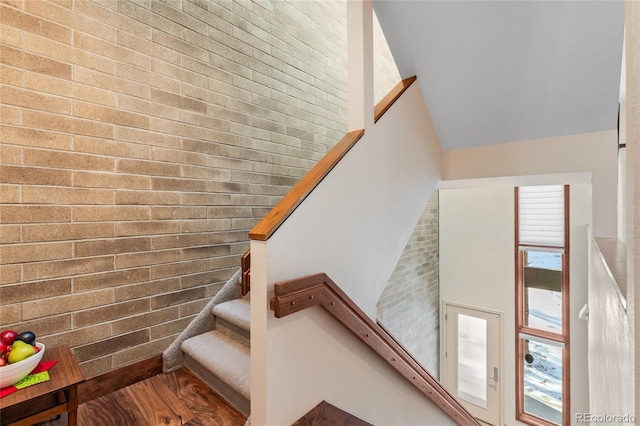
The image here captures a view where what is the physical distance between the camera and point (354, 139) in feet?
5.38

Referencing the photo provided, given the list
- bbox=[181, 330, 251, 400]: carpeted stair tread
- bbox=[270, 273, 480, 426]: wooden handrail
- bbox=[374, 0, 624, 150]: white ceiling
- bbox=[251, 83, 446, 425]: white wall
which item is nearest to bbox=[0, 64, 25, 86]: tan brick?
bbox=[251, 83, 446, 425]: white wall

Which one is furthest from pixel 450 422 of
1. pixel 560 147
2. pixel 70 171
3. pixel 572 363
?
pixel 572 363

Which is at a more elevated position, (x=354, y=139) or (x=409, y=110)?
(x=409, y=110)

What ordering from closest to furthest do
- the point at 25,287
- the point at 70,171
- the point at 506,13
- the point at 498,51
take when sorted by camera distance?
the point at 25,287 → the point at 70,171 → the point at 506,13 → the point at 498,51

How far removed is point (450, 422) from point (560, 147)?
214 centimetres

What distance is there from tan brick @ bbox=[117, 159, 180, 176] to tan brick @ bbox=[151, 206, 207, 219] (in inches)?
8.5

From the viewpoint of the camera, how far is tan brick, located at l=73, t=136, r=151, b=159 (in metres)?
1.58

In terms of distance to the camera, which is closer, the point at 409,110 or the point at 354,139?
the point at 354,139

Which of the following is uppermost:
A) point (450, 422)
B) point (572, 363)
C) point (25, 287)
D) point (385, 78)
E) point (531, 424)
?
point (385, 78)

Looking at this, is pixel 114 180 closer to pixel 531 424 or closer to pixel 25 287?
pixel 25 287

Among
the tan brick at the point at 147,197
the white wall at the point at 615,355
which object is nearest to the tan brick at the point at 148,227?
the tan brick at the point at 147,197

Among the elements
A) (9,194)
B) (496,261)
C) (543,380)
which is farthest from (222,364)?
(543,380)

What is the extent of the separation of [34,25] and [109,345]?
5.39 ft

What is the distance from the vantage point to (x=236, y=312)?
1.99 metres
